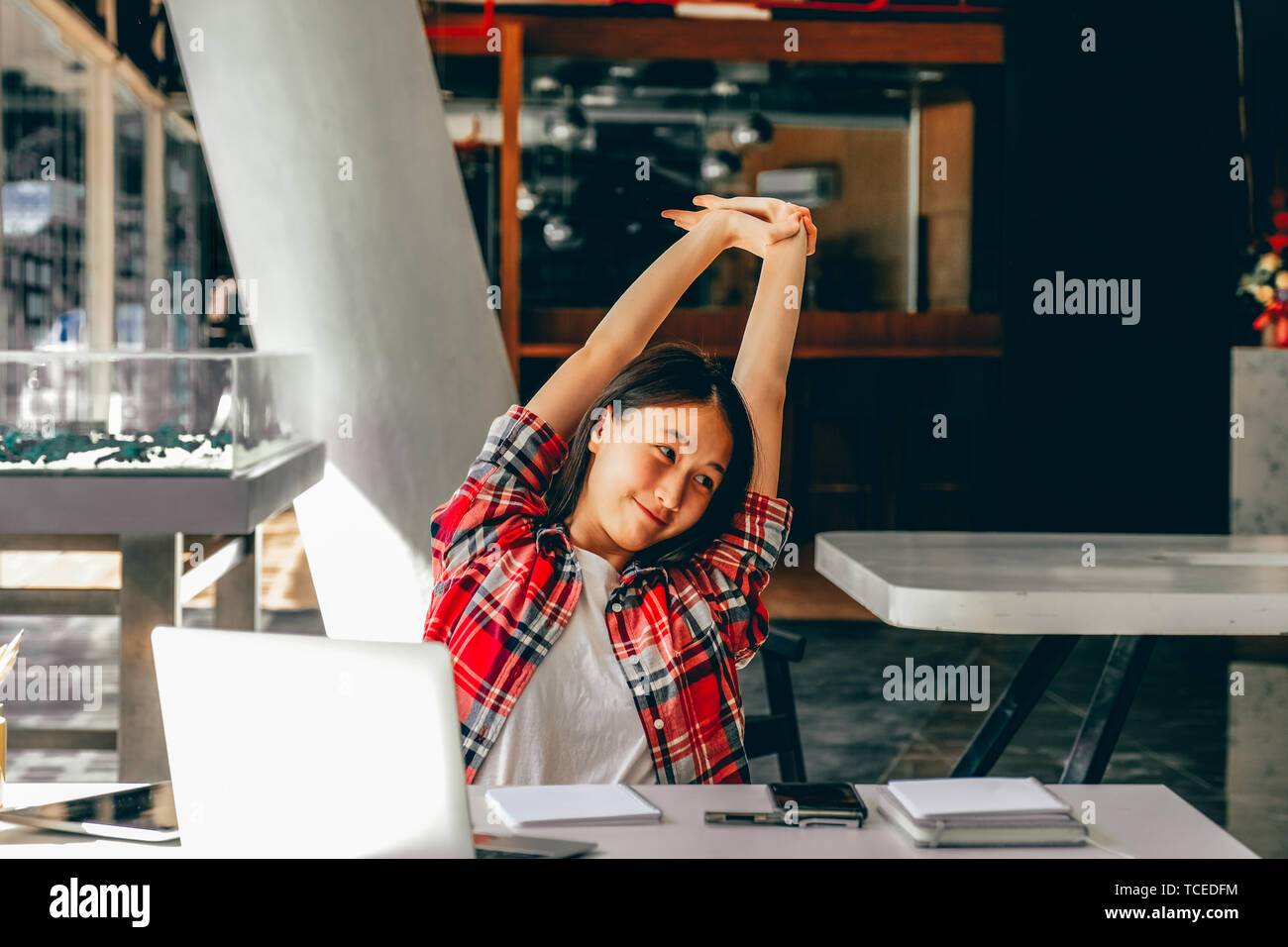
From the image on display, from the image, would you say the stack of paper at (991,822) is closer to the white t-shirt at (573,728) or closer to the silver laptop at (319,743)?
the silver laptop at (319,743)

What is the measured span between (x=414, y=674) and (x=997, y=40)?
256 inches

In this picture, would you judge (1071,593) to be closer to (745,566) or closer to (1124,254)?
(745,566)

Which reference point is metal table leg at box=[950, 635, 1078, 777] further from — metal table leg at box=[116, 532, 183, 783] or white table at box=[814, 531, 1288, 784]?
metal table leg at box=[116, 532, 183, 783]

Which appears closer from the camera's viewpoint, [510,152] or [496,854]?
[496,854]

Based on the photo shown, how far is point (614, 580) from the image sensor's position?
1886 mm

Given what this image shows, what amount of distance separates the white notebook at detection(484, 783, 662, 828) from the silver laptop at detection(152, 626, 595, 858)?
28 cm

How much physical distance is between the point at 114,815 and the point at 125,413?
212 centimetres

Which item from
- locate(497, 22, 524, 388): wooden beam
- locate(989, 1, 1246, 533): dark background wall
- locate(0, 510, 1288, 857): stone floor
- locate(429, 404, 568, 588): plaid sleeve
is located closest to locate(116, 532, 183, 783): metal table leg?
locate(0, 510, 1288, 857): stone floor

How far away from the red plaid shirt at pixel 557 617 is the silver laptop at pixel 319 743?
681 millimetres

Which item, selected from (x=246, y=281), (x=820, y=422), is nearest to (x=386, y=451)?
(x=246, y=281)

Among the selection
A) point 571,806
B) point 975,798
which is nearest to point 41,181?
point 571,806

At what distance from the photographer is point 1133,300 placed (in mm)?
5352

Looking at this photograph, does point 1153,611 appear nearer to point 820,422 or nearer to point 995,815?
point 995,815

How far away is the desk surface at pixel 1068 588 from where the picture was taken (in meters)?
2.01
